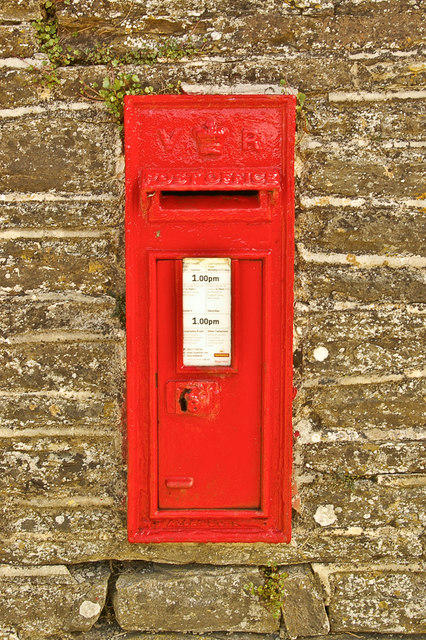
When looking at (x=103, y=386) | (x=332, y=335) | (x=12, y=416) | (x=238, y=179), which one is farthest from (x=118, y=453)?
(x=238, y=179)

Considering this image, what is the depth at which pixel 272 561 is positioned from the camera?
166cm

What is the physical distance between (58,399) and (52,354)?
0.15m

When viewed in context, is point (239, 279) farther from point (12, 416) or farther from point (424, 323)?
point (12, 416)

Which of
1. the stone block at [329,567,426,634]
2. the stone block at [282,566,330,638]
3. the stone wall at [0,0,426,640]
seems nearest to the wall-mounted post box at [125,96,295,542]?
the stone wall at [0,0,426,640]

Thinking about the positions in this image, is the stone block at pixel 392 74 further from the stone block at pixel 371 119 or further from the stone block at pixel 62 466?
the stone block at pixel 62 466

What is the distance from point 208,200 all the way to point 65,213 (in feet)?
1.57

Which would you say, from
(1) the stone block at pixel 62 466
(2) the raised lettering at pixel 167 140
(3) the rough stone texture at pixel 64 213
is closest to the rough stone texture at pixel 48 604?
(1) the stone block at pixel 62 466

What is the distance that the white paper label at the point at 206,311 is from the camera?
55.6 inches

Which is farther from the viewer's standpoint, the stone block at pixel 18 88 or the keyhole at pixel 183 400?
the stone block at pixel 18 88

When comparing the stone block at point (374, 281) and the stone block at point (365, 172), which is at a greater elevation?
the stone block at point (365, 172)

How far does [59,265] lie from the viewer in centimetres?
160

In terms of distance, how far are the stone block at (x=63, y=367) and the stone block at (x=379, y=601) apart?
3.25 ft

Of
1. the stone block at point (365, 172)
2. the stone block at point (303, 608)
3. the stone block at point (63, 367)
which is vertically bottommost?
the stone block at point (303, 608)

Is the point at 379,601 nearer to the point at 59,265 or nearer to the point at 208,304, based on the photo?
the point at 208,304
